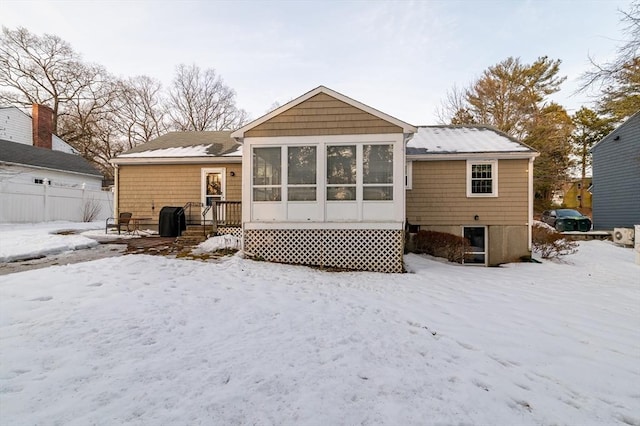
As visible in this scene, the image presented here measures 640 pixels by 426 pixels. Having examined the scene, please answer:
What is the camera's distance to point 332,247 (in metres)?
8.13

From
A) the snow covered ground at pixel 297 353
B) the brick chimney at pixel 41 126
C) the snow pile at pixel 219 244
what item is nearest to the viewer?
the snow covered ground at pixel 297 353

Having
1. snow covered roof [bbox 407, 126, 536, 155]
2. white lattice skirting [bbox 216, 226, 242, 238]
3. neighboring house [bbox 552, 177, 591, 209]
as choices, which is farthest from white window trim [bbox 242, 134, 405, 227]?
neighboring house [bbox 552, 177, 591, 209]

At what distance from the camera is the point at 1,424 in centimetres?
190

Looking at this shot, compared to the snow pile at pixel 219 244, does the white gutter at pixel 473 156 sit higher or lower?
higher

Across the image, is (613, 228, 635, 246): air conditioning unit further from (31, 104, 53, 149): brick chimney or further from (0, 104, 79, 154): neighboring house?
(0, 104, 79, 154): neighboring house

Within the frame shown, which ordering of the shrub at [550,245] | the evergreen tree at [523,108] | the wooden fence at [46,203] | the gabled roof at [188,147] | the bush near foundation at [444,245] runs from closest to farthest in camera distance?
the bush near foundation at [444,245] → the shrub at [550,245] → the gabled roof at [188,147] → the wooden fence at [46,203] → the evergreen tree at [523,108]

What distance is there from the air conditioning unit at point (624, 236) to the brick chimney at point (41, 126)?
36979mm

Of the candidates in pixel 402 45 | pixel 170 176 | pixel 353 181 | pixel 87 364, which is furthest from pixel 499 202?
pixel 170 176

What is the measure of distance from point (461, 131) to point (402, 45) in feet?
17.5

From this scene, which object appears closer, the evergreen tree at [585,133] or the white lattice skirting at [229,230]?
the white lattice skirting at [229,230]

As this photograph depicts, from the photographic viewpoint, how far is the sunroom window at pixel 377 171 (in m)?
7.98

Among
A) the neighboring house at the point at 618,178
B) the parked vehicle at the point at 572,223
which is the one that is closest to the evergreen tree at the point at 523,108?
the neighboring house at the point at 618,178

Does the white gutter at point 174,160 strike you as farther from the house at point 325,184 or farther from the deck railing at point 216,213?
the house at point 325,184

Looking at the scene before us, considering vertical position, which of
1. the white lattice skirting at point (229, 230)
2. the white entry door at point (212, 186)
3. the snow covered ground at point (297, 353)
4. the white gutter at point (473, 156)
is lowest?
the snow covered ground at point (297, 353)
